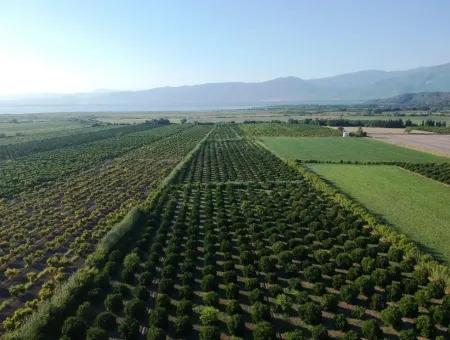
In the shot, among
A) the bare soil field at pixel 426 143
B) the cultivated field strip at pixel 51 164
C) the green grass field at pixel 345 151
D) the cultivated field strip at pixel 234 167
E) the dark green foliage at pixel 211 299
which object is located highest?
the cultivated field strip at pixel 51 164

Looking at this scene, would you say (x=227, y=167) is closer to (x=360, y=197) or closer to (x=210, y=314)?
(x=360, y=197)

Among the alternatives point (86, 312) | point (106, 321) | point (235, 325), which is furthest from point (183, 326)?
point (86, 312)

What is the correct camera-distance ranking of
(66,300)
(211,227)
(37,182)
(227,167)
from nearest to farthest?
1. (66,300)
2. (211,227)
3. (37,182)
4. (227,167)

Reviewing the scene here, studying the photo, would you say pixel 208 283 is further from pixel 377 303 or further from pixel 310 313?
pixel 377 303

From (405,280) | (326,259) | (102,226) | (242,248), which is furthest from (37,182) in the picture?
(405,280)

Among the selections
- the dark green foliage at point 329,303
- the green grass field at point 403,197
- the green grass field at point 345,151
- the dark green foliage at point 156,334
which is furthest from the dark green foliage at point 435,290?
the green grass field at point 345,151

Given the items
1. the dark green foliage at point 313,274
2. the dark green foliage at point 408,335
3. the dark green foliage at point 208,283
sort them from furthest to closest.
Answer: the dark green foliage at point 313,274, the dark green foliage at point 208,283, the dark green foliage at point 408,335

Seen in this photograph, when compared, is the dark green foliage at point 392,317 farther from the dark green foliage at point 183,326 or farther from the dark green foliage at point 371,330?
the dark green foliage at point 183,326
